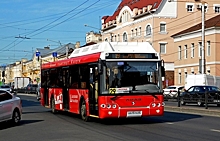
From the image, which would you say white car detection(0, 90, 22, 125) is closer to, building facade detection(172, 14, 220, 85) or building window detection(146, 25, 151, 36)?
building facade detection(172, 14, 220, 85)

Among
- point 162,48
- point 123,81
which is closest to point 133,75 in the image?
point 123,81

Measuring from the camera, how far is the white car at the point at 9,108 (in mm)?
18962

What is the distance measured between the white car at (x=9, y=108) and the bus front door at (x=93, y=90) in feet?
10.6

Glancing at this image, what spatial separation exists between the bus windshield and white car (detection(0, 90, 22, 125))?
430cm

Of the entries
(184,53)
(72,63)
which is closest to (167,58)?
(184,53)

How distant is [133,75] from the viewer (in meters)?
18.3

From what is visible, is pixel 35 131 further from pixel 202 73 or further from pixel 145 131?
pixel 202 73

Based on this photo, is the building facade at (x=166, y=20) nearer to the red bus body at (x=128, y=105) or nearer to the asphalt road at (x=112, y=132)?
the red bus body at (x=128, y=105)

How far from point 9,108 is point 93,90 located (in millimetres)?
3533

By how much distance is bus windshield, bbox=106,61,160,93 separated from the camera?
1809 cm

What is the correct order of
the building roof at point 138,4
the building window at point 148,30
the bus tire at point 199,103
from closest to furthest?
the bus tire at point 199,103
the building roof at point 138,4
the building window at point 148,30

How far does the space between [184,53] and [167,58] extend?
30.7ft

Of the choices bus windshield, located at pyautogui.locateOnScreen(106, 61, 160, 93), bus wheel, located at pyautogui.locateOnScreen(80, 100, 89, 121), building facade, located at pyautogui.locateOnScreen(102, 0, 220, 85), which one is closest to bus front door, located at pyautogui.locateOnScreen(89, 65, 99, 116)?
bus windshield, located at pyautogui.locateOnScreen(106, 61, 160, 93)

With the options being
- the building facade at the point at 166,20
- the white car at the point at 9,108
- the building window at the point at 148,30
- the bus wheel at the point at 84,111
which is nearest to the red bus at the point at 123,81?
the bus wheel at the point at 84,111
